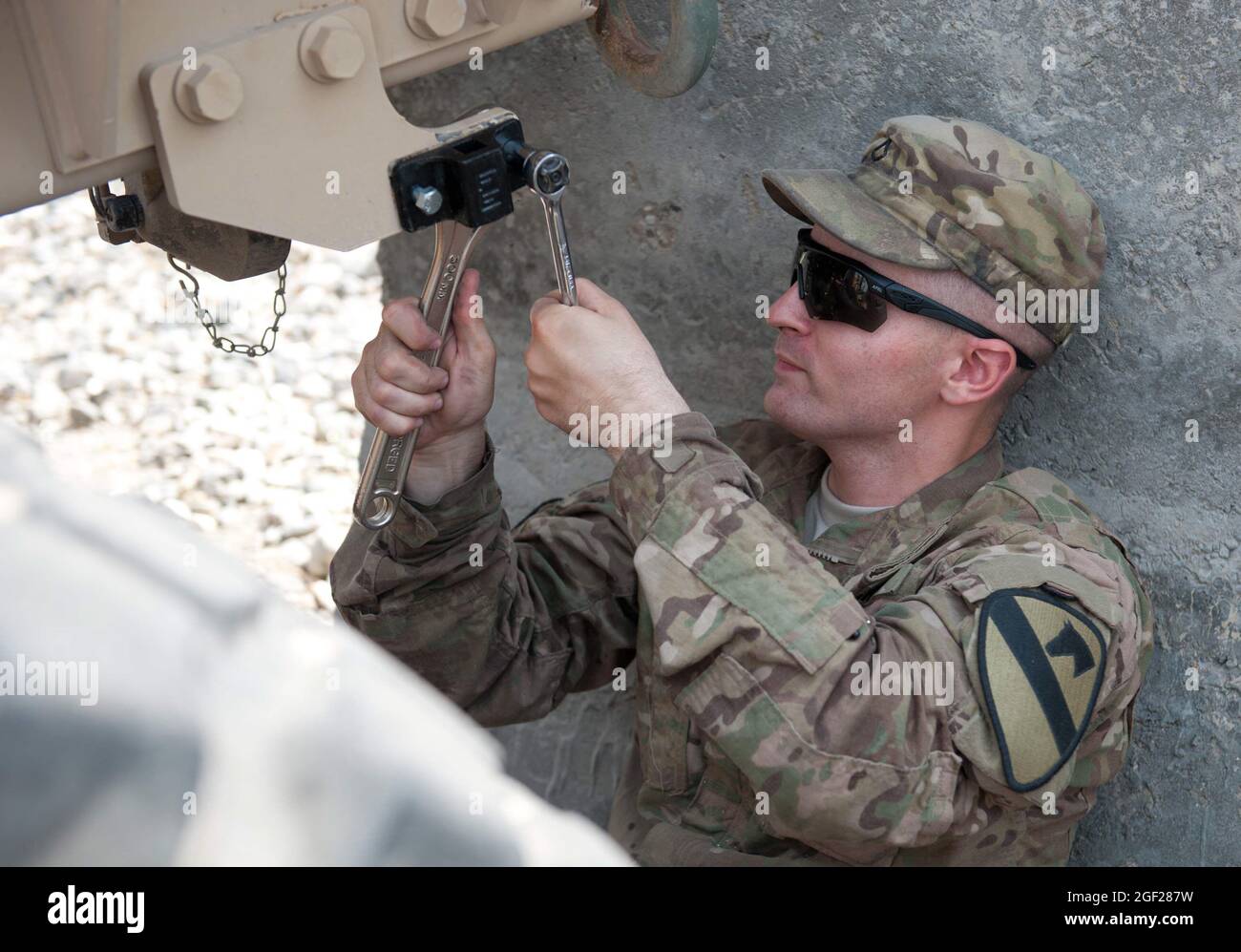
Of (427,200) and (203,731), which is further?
(427,200)

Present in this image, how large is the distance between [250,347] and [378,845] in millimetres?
1253

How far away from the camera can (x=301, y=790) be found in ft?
2.13

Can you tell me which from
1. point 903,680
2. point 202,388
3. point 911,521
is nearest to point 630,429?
point 903,680

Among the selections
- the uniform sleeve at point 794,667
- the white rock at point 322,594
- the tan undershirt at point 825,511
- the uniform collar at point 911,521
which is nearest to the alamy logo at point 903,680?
the uniform sleeve at point 794,667

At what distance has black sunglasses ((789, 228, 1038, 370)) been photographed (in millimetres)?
1856

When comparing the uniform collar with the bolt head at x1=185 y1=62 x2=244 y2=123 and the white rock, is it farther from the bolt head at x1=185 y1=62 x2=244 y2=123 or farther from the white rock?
the white rock

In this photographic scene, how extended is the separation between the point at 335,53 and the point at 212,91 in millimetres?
130

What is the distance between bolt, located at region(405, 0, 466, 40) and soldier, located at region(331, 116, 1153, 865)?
1.09 feet

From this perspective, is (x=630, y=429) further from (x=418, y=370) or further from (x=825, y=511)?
(x=825, y=511)

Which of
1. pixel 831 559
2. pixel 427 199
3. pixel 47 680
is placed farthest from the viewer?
pixel 831 559

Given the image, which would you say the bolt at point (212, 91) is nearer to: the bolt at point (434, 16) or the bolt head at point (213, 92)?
the bolt head at point (213, 92)

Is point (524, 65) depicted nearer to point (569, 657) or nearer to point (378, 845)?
point (569, 657)

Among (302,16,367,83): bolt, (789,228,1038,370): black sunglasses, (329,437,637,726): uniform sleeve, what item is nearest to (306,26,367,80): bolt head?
(302,16,367,83): bolt

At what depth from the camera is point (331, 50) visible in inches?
51.7
